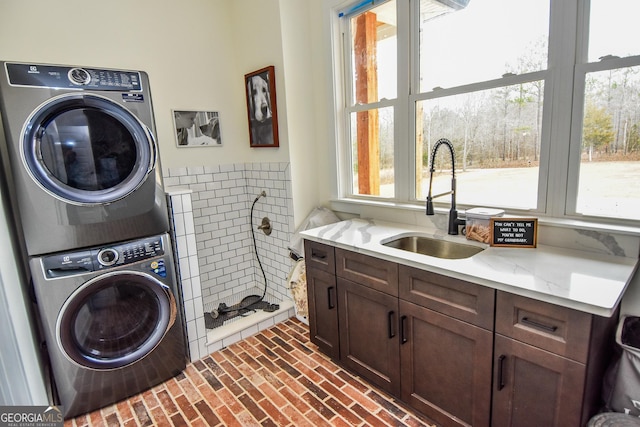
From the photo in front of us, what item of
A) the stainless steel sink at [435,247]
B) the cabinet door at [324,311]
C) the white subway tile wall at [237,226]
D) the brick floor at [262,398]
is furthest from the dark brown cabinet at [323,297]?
the white subway tile wall at [237,226]

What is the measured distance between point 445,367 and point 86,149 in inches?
85.4

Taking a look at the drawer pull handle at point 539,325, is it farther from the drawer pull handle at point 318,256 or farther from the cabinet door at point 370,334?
the drawer pull handle at point 318,256

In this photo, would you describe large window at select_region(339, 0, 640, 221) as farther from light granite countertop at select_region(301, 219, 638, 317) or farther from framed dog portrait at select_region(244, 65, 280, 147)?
framed dog portrait at select_region(244, 65, 280, 147)

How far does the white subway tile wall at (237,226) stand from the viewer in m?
2.94

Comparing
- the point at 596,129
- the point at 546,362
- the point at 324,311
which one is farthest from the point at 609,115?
the point at 324,311

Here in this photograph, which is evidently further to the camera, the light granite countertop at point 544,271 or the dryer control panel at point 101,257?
the dryer control panel at point 101,257

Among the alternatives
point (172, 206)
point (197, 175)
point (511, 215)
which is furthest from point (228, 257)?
point (511, 215)

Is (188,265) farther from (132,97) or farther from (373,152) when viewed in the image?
(373,152)

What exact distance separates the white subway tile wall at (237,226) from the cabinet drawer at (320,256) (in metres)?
0.59

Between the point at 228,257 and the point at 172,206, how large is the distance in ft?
3.82

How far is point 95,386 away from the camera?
1974 mm

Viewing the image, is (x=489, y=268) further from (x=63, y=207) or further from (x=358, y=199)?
(x=63, y=207)

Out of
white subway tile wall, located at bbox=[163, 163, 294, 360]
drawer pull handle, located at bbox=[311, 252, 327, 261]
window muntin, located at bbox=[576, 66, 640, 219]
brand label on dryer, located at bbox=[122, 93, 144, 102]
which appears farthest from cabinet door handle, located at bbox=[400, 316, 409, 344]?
brand label on dryer, located at bbox=[122, 93, 144, 102]

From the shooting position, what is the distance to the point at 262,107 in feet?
9.53
